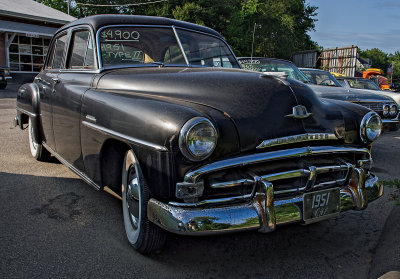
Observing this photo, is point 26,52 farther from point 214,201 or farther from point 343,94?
point 214,201

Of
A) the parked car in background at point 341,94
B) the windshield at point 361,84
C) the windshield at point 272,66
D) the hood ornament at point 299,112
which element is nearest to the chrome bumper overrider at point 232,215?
the hood ornament at point 299,112

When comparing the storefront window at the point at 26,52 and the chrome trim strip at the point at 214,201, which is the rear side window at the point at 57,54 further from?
the storefront window at the point at 26,52

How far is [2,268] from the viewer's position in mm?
2271

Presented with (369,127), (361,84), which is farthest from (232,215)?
(361,84)

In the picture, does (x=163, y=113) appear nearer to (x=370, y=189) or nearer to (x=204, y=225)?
(x=204, y=225)

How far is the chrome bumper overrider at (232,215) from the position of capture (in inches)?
80.7

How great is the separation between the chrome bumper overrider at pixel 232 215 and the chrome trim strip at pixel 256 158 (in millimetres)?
150

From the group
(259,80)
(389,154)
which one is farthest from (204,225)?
(389,154)

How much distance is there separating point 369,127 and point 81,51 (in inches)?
101

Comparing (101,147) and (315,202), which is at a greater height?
(101,147)

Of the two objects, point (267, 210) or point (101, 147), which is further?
point (101, 147)

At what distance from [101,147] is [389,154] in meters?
4.98

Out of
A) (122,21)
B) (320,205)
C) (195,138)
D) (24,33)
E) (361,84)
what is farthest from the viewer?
(24,33)

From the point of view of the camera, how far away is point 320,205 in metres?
2.34
